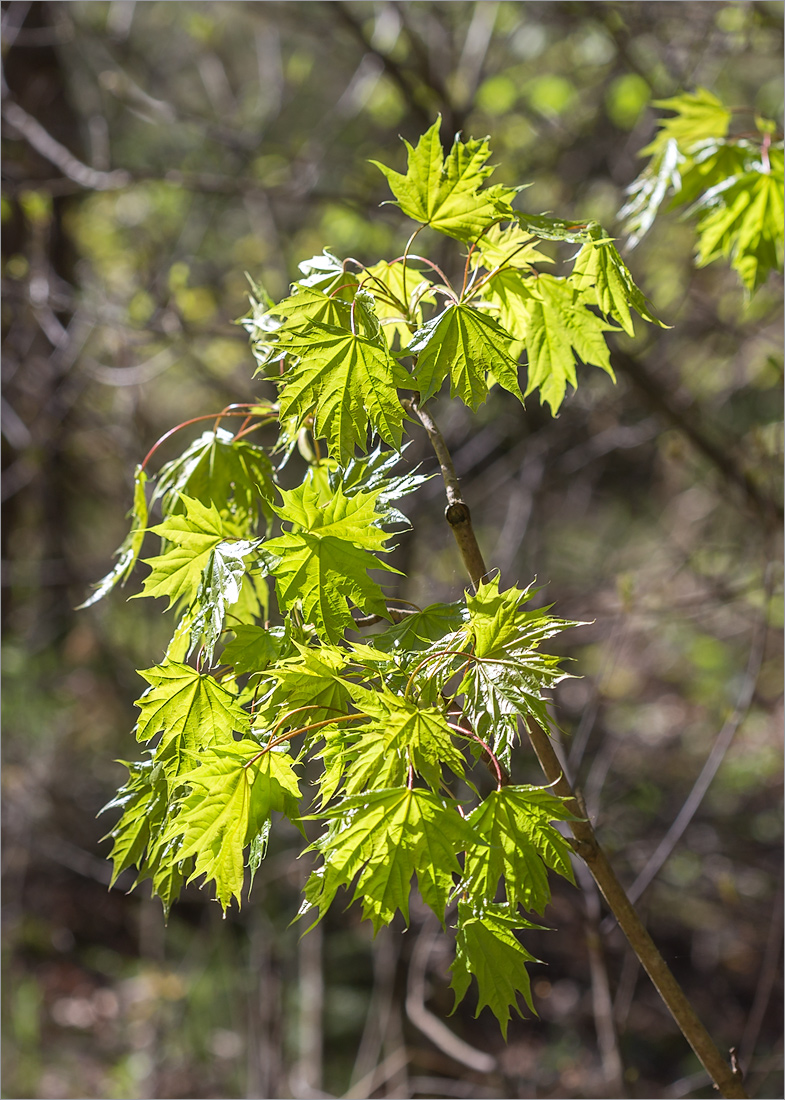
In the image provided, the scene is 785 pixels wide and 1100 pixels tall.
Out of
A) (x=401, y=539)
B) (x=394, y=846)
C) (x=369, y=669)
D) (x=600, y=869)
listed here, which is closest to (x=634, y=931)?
(x=600, y=869)

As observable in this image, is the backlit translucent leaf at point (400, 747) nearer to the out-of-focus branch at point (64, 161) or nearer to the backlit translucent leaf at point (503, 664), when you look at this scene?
the backlit translucent leaf at point (503, 664)

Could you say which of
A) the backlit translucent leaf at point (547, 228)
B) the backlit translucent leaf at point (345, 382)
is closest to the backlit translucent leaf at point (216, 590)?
the backlit translucent leaf at point (345, 382)

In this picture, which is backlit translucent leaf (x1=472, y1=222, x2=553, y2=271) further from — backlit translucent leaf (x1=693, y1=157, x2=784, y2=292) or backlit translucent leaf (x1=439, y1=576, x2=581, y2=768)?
backlit translucent leaf (x1=693, y1=157, x2=784, y2=292)

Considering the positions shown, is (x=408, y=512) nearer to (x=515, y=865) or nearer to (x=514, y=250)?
(x=514, y=250)

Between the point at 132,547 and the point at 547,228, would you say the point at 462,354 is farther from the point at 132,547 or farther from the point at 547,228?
the point at 132,547

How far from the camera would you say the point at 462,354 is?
1.11 metres

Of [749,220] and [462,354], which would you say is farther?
[749,220]

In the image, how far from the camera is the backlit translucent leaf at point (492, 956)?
3.43ft

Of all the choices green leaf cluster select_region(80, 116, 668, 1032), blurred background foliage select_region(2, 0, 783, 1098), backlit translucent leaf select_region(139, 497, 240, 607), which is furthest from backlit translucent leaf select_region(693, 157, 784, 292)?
backlit translucent leaf select_region(139, 497, 240, 607)

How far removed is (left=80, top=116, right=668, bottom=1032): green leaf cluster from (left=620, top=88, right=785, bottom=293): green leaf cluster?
85cm

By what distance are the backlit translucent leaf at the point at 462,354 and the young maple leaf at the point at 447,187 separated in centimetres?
17

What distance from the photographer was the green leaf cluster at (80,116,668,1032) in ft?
3.27

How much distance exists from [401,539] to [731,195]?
187 cm

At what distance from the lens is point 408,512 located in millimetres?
3863
